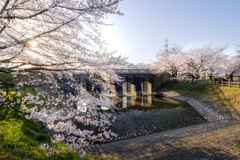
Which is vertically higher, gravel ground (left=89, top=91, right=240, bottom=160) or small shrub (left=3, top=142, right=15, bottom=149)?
small shrub (left=3, top=142, right=15, bottom=149)

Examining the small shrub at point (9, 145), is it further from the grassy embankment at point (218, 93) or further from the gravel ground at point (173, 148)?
the grassy embankment at point (218, 93)

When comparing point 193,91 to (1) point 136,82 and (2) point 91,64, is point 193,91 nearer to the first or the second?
(1) point 136,82

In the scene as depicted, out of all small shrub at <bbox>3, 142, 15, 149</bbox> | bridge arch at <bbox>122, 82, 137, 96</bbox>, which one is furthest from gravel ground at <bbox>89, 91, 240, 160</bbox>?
bridge arch at <bbox>122, 82, 137, 96</bbox>

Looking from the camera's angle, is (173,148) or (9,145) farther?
(173,148)

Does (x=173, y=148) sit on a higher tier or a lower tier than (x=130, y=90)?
lower

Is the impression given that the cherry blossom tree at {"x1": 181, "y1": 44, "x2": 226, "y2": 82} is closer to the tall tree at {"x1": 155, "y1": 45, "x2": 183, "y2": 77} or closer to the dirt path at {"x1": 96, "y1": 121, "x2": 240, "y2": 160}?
the tall tree at {"x1": 155, "y1": 45, "x2": 183, "y2": 77}

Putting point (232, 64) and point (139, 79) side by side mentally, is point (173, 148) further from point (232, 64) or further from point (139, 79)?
point (232, 64)

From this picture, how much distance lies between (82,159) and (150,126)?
6.29 meters

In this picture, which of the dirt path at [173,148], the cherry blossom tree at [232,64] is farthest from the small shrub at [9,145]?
the cherry blossom tree at [232,64]

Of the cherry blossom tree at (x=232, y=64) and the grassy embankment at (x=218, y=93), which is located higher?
the cherry blossom tree at (x=232, y=64)

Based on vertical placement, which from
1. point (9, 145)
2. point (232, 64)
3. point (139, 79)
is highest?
point (232, 64)

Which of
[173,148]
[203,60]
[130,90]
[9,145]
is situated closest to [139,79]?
[130,90]

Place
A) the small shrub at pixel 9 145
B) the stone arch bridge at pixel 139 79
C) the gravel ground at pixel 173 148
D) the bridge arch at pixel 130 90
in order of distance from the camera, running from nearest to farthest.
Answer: the small shrub at pixel 9 145 < the gravel ground at pixel 173 148 < the stone arch bridge at pixel 139 79 < the bridge arch at pixel 130 90

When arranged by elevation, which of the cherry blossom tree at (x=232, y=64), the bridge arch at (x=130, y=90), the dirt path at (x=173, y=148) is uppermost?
the cherry blossom tree at (x=232, y=64)
